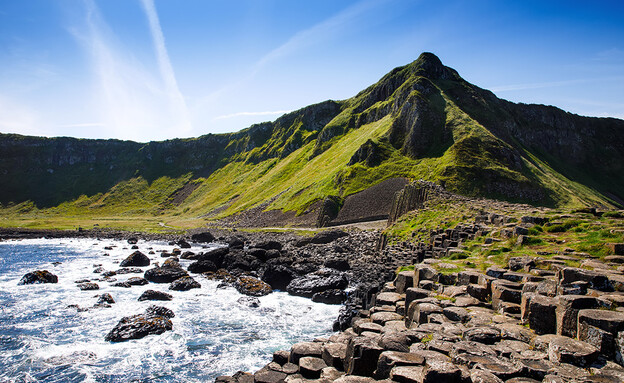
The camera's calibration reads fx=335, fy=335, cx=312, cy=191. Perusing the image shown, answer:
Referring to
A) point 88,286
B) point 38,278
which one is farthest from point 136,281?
point 38,278

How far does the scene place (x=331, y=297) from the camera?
28.8 meters

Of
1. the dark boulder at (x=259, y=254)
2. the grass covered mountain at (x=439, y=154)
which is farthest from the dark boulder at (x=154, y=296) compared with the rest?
the grass covered mountain at (x=439, y=154)

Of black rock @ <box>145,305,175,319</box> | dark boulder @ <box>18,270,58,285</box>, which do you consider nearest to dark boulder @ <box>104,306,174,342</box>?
black rock @ <box>145,305,175,319</box>

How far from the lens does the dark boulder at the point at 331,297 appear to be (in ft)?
93.8

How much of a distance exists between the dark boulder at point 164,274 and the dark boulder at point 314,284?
1278cm

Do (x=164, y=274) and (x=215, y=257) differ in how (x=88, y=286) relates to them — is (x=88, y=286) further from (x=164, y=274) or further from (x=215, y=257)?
(x=215, y=257)

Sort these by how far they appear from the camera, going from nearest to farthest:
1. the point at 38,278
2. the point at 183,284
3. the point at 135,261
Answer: the point at 183,284
the point at 38,278
the point at 135,261

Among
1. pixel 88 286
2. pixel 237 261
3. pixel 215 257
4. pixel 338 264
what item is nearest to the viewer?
pixel 88 286

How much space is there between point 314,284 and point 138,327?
15201mm

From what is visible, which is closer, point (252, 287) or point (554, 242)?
point (554, 242)

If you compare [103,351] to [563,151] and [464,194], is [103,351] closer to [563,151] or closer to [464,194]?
[464,194]

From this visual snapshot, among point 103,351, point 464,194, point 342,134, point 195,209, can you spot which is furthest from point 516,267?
point 195,209

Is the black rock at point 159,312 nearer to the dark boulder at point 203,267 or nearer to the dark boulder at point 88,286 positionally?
the dark boulder at point 88,286

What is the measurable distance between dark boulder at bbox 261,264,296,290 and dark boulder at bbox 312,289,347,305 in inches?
221
